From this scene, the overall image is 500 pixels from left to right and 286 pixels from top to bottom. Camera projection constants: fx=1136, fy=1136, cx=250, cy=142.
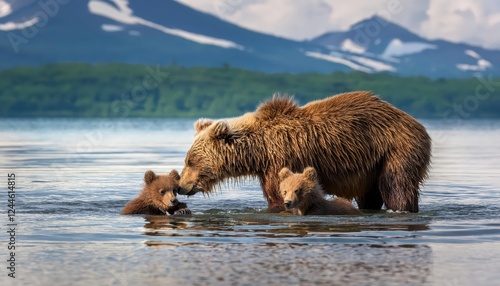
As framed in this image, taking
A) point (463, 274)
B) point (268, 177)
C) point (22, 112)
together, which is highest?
point (22, 112)

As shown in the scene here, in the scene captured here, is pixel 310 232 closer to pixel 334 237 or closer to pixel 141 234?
pixel 334 237

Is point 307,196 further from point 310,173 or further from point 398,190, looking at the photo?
point 398,190

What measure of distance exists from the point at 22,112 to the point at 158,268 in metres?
138

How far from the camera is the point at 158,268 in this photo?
10.8m

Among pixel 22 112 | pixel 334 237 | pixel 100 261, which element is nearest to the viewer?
pixel 100 261

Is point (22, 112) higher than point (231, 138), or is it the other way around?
point (22, 112)

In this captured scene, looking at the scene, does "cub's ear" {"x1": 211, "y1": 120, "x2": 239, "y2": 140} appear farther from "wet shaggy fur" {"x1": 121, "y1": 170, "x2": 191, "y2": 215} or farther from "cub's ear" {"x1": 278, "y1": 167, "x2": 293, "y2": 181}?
"cub's ear" {"x1": 278, "y1": 167, "x2": 293, "y2": 181}

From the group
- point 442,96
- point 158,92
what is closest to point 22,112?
point 158,92

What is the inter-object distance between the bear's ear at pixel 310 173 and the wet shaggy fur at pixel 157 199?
1.91 metres

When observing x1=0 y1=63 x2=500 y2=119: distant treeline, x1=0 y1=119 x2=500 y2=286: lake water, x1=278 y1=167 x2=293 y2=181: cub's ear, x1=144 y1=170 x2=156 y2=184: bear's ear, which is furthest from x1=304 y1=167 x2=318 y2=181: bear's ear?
x1=0 y1=63 x2=500 y2=119: distant treeline

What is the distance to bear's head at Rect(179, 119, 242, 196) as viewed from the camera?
15.5 m

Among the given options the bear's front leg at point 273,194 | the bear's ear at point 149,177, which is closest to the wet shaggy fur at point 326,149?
the bear's front leg at point 273,194

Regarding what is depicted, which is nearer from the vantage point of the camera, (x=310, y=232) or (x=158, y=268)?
(x=158, y=268)

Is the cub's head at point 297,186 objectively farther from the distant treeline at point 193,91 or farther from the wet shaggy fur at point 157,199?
the distant treeline at point 193,91
